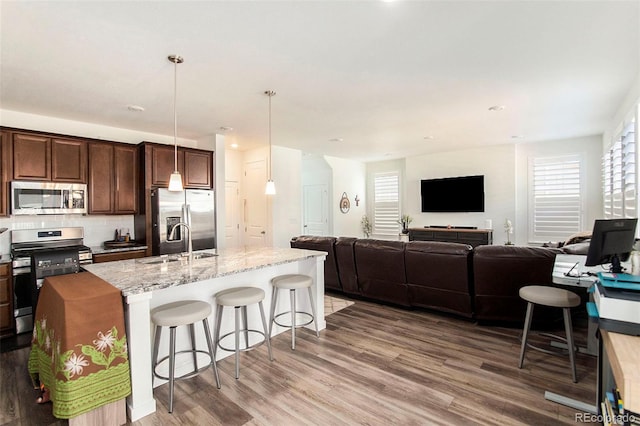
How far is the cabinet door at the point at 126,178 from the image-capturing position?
177 inches

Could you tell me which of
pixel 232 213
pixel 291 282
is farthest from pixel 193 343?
pixel 232 213

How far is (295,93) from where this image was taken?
349 cm

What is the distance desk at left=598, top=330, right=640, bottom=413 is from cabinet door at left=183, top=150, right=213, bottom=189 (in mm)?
5044

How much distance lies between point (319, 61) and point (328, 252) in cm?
264

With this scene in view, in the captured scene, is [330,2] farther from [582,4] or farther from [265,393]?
[265,393]

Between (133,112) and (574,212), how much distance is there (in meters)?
7.78

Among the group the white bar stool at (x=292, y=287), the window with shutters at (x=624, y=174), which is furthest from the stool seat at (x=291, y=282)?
the window with shutters at (x=624, y=174)

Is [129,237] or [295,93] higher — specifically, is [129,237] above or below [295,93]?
below

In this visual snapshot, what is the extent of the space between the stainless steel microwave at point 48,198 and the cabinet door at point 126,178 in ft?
1.35

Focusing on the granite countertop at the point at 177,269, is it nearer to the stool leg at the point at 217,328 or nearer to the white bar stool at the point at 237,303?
the white bar stool at the point at 237,303

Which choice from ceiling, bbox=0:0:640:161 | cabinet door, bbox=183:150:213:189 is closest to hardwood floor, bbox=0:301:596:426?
ceiling, bbox=0:0:640:161

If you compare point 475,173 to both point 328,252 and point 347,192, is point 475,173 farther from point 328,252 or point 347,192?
point 328,252

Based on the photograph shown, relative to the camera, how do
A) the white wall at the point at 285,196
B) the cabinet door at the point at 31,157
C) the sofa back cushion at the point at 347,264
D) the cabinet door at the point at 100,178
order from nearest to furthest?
the cabinet door at the point at 31,157
the cabinet door at the point at 100,178
the sofa back cushion at the point at 347,264
the white wall at the point at 285,196

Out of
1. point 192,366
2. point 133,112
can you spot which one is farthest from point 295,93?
point 192,366
